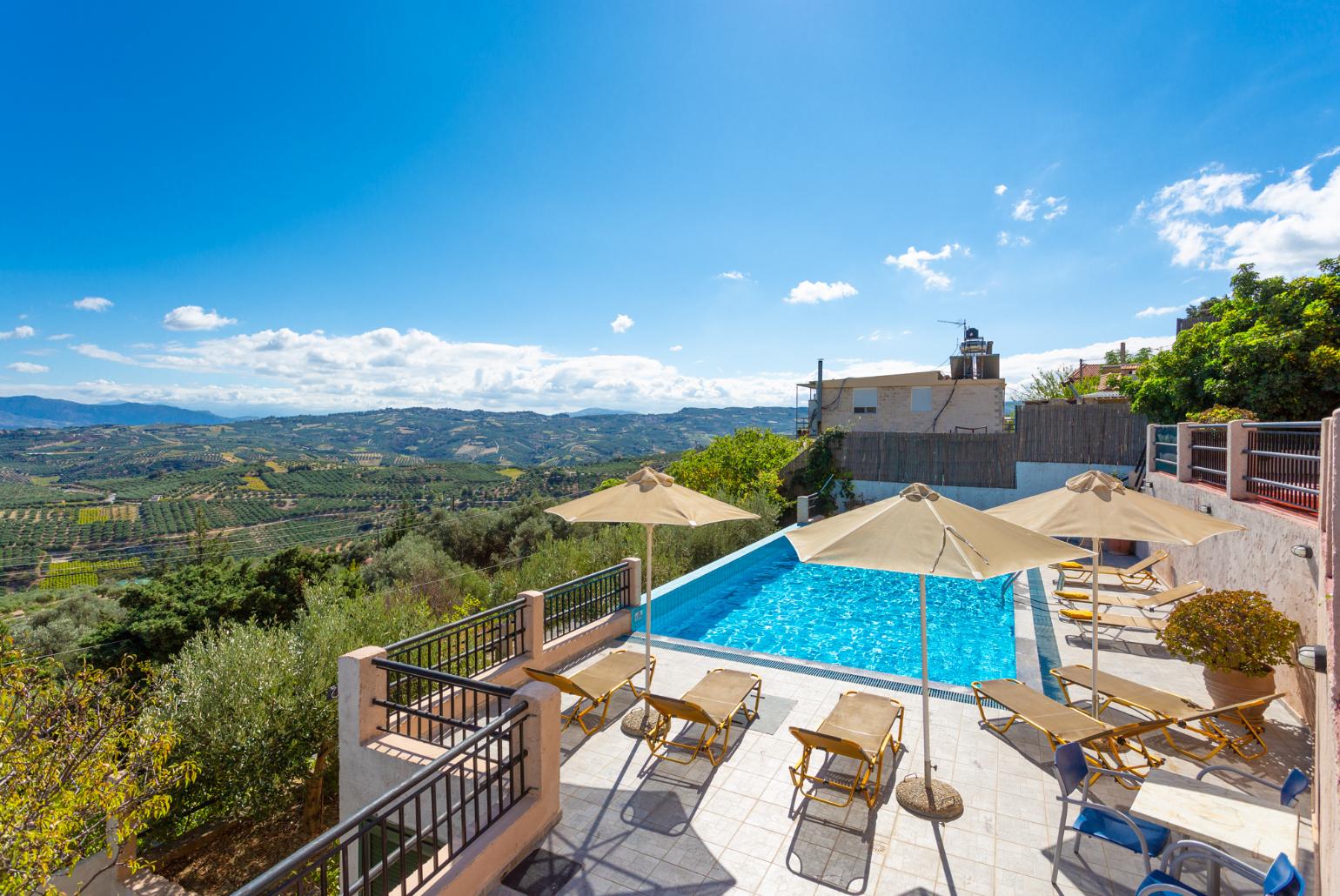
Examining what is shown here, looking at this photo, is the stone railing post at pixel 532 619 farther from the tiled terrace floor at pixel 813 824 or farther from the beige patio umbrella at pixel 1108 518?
the beige patio umbrella at pixel 1108 518

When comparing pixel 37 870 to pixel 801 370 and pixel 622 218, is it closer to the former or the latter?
pixel 622 218

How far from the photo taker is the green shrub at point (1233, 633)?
5.83 meters

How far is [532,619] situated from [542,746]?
9.73ft

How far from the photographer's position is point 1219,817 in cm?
339

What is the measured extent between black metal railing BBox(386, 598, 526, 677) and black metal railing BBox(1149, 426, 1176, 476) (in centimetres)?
1434

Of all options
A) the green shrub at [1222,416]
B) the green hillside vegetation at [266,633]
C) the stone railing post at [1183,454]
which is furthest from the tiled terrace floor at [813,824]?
the green shrub at [1222,416]

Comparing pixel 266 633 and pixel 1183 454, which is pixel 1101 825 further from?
pixel 266 633

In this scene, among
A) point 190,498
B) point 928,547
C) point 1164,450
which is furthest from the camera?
point 190,498

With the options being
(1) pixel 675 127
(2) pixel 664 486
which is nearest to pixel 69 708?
(2) pixel 664 486

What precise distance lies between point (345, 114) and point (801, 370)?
932 inches

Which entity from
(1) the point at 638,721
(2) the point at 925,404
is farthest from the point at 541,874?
(2) the point at 925,404

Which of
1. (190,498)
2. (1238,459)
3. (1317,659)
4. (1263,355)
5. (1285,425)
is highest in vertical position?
(1263,355)

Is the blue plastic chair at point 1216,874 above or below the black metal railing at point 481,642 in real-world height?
above

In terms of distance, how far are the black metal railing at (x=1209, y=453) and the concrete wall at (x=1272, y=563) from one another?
318mm
